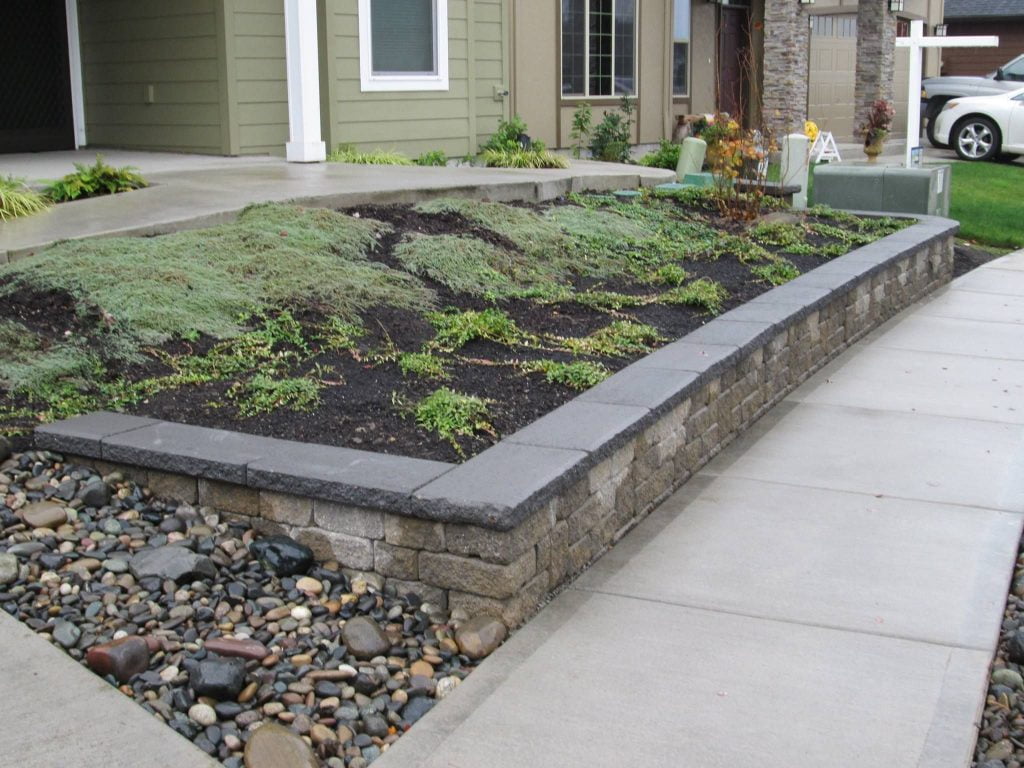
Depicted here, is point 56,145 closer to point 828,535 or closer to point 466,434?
point 466,434

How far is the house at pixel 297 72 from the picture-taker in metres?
11.5

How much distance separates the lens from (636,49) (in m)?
16.5

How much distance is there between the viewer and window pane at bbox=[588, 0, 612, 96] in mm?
15789

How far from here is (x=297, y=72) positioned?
1112 cm

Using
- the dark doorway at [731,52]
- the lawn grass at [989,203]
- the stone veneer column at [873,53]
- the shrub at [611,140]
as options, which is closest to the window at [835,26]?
the stone veneer column at [873,53]

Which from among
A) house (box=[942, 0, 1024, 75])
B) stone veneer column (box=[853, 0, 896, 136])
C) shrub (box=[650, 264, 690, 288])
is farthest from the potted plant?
house (box=[942, 0, 1024, 75])

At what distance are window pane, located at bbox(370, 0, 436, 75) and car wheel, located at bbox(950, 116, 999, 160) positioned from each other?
10831 millimetres

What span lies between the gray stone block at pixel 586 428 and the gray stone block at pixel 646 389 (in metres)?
0.09

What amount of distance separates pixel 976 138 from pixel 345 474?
1841cm

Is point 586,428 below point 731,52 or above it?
below

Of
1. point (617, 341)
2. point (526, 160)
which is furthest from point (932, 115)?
point (617, 341)

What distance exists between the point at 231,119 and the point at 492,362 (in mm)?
6697

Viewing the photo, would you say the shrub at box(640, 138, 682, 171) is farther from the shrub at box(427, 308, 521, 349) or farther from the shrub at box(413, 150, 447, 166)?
the shrub at box(427, 308, 521, 349)

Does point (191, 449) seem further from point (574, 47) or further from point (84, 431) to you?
point (574, 47)
